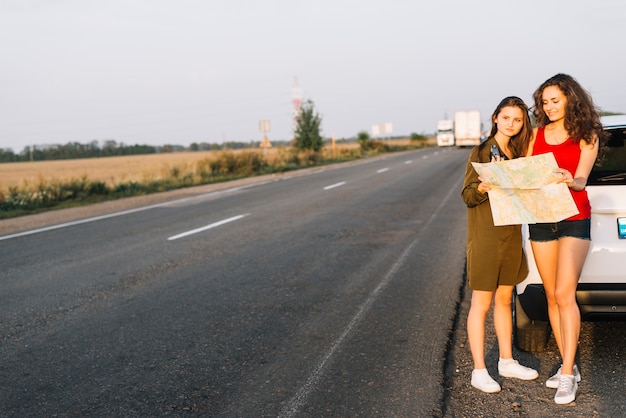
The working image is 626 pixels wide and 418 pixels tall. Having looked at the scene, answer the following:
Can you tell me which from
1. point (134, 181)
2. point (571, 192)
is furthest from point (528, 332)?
point (134, 181)

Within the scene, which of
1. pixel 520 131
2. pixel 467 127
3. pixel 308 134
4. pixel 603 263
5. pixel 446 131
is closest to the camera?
pixel 520 131

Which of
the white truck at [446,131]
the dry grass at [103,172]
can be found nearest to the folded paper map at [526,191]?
the dry grass at [103,172]

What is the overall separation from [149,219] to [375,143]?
61277mm

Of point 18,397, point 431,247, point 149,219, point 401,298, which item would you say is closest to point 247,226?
point 149,219

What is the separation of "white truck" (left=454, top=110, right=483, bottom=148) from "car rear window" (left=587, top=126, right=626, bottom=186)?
53.0 meters

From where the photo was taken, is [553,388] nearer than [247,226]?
Yes

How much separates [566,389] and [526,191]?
1144 mm

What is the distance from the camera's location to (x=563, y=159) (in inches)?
140

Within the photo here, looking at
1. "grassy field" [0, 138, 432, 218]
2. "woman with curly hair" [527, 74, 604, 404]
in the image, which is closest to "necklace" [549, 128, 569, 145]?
"woman with curly hair" [527, 74, 604, 404]

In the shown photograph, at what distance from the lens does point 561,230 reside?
357 centimetres

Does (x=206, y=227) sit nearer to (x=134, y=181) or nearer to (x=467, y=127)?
(x=134, y=181)

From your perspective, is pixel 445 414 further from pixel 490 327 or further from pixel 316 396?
pixel 490 327

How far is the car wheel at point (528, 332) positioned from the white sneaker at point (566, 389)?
22.2 inches

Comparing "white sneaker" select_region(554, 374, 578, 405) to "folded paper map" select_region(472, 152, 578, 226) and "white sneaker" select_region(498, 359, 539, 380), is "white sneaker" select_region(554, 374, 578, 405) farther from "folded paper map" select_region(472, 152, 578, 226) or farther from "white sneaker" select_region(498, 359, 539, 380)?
"folded paper map" select_region(472, 152, 578, 226)
